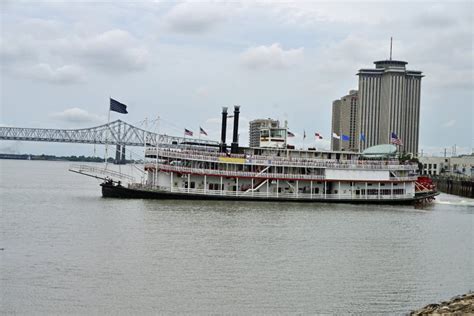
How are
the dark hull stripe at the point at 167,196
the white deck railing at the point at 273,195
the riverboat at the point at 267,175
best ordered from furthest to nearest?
the riverboat at the point at 267,175 → the white deck railing at the point at 273,195 → the dark hull stripe at the point at 167,196

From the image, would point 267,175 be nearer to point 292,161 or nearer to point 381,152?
point 292,161

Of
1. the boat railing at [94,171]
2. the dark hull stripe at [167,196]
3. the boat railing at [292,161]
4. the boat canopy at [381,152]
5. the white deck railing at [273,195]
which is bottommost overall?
the dark hull stripe at [167,196]

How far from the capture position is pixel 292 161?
49531mm

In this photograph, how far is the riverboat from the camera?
156ft

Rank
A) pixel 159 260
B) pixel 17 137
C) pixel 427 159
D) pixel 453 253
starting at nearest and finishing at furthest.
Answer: pixel 159 260, pixel 453 253, pixel 17 137, pixel 427 159

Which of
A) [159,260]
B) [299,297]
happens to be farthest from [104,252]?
[299,297]

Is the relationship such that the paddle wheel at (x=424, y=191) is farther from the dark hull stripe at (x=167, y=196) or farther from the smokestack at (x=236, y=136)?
the smokestack at (x=236, y=136)

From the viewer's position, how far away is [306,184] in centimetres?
5069

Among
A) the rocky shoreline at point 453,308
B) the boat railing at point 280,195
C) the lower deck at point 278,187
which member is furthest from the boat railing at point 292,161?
the rocky shoreline at point 453,308

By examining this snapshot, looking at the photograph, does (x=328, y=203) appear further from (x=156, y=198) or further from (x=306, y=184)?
(x=156, y=198)

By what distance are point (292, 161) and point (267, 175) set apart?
7.83 feet

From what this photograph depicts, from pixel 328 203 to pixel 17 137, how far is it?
352 ft

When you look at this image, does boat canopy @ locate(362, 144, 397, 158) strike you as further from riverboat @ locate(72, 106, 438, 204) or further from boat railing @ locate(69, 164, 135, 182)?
boat railing @ locate(69, 164, 135, 182)

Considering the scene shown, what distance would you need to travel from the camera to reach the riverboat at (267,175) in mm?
47531
